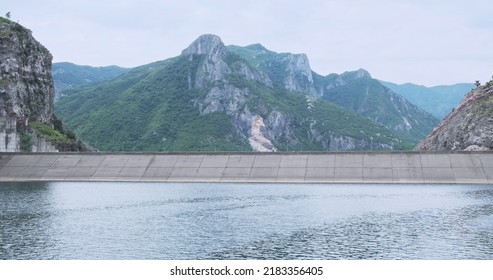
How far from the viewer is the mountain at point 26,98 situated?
12600 centimetres

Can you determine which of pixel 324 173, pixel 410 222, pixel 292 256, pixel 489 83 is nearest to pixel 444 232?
pixel 410 222

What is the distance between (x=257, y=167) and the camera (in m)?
105

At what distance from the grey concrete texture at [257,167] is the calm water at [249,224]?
14.7 metres

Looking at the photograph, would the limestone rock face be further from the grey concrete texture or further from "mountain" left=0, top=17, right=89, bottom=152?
the grey concrete texture

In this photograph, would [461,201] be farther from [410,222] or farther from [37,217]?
[37,217]

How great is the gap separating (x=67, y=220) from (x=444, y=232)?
92.3ft

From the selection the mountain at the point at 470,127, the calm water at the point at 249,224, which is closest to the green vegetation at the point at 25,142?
the calm water at the point at 249,224

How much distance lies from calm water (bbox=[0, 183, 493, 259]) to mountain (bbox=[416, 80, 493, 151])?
147ft

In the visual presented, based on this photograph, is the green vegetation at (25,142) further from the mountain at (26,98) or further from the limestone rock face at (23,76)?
the limestone rock face at (23,76)

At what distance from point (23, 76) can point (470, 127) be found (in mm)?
88493

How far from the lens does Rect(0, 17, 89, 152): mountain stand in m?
126

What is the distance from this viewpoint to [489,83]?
142500 mm

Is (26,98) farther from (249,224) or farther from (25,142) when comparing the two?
(249,224)

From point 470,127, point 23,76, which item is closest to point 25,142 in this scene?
Result: point 23,76
